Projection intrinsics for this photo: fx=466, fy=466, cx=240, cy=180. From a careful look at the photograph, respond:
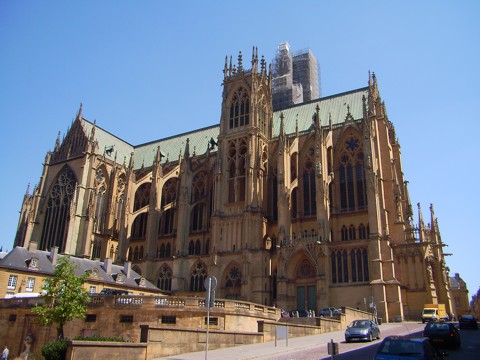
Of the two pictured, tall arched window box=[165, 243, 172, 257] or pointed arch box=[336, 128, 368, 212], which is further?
tall arched window box=[165, 243, 172, 257]

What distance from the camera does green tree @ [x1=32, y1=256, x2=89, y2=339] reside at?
28.0 meters

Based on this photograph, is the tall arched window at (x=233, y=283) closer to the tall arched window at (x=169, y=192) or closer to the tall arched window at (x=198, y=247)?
Answer: the tall arched window at (x=198, y=247)

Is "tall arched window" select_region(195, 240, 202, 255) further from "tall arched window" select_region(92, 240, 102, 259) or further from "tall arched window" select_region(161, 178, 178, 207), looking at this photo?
"tall arched window" select_region(92, 240, 102, 259)

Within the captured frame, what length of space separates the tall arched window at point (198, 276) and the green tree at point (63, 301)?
912 inches

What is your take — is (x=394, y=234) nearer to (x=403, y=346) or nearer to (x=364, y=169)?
(x=364, y=169)

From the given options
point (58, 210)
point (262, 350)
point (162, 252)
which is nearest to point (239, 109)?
point (162, 252)

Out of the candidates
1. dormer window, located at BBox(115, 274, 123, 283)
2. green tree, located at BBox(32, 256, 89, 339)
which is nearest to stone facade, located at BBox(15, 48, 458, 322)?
dormer window, located at BBox(115, 274, 123, 283)

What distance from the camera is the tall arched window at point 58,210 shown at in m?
61.8

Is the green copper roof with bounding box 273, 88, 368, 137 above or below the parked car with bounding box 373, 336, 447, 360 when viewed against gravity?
above

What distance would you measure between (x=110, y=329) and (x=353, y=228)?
85.7 ft

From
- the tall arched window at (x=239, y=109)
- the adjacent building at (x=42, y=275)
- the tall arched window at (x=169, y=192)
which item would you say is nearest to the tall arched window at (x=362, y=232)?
the tall arched window at (x=239, y=109)

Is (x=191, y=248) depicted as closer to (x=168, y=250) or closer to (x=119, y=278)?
(x=168, y=250)

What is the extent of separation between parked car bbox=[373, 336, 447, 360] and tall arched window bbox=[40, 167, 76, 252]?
52.7 meters

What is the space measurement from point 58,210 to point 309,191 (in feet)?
115
